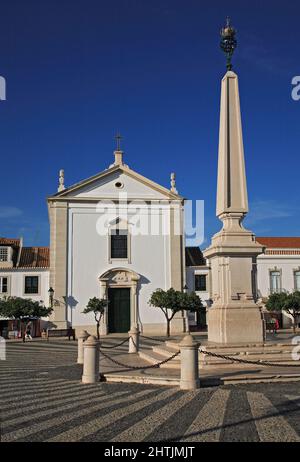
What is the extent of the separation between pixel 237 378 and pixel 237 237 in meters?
4.11

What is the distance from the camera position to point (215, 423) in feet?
20.1

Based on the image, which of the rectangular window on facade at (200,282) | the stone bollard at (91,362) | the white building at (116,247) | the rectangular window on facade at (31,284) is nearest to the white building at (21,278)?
the rectangular window on facade at (31,284)

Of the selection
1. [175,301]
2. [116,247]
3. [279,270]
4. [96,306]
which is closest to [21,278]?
[116,247]

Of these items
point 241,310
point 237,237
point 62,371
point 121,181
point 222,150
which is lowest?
point 62,371

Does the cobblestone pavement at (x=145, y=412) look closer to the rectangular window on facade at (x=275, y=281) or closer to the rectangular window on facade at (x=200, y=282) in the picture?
the rectangular window on facade at (x=200, y=282)

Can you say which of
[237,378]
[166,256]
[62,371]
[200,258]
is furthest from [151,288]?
[237,378]

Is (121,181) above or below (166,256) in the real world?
above

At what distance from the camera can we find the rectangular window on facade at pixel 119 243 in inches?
1264

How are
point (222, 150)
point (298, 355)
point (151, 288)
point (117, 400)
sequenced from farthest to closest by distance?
1. point (151, 288)
2. point (222, 150)
3. point (298, 355)
4. point (117, 400)

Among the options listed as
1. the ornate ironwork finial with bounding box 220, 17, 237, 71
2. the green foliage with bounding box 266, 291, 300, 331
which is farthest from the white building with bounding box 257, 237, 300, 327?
the ornate ironwork finial with bounding box 220, 17, 237, 71

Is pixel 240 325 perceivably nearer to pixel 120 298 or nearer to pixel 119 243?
pixel 120 298

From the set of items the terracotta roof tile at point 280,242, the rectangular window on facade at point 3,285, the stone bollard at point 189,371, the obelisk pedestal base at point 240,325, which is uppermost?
the terracotta roof tile at point 280,242

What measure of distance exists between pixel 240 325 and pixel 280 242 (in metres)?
31.0

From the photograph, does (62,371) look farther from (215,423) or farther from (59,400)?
(215,423)
